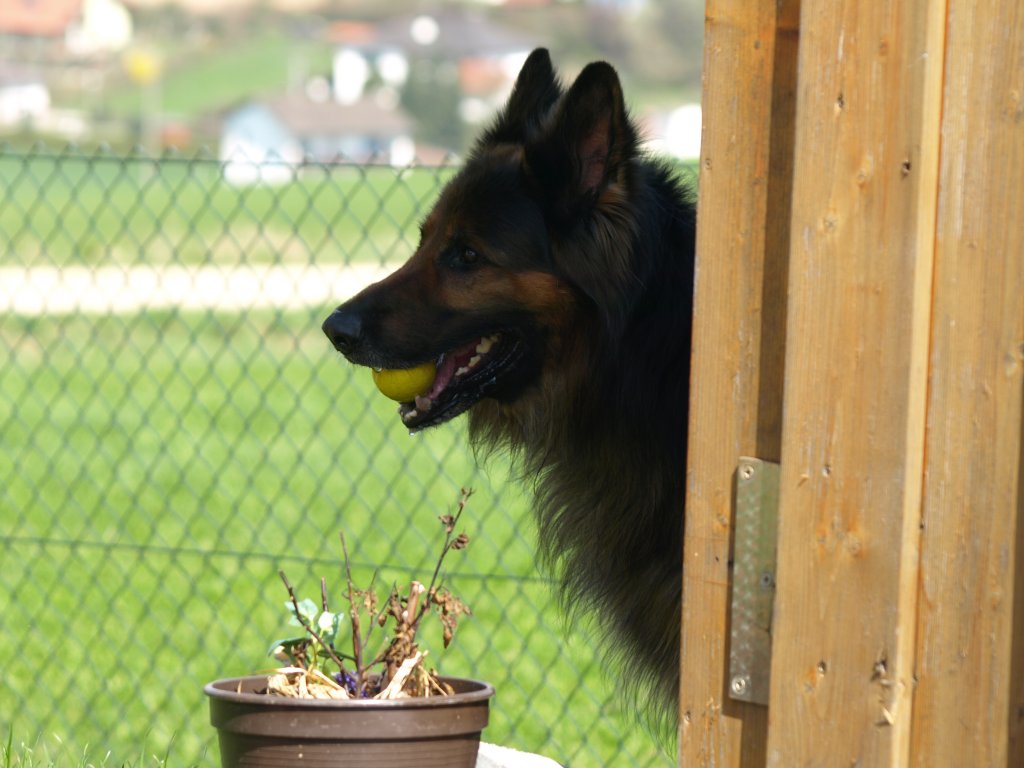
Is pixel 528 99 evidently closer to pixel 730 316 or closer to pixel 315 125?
pixel 730 316

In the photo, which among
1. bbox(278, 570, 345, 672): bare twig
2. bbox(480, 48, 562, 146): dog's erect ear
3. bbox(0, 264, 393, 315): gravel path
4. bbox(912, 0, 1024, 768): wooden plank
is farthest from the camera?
bbox(0, 264, 393, 315): gravel path

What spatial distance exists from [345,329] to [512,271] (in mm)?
436

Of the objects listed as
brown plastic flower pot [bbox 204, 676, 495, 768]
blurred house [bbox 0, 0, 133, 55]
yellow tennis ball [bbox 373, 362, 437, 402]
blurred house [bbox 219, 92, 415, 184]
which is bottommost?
brown plastic flower pot [bbox 204, 676, 495, 768]

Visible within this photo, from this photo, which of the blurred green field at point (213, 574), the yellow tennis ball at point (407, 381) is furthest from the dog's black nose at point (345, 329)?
the blurred green field at point (213, 574)

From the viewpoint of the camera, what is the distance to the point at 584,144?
3301 millimetres

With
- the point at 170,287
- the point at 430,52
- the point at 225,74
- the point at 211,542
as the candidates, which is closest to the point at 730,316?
the point at 211,542

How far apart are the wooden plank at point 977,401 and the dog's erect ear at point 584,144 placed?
1.17m

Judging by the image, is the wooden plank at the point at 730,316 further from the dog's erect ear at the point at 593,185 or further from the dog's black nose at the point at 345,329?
the dog's black nose at the point at 345,329

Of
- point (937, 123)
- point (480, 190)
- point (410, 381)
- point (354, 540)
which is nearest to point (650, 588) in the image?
point (410, 381)

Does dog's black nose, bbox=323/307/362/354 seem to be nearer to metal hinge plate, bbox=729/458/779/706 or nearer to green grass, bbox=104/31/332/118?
metal hinge plate, bbox=729/458/779/706

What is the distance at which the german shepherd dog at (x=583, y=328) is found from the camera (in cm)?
328

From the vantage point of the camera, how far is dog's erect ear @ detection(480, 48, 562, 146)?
12.2 ft

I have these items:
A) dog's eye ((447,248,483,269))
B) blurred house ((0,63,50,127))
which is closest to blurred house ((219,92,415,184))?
blurred house ((0,63,50,127))

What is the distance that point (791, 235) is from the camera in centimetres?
221
